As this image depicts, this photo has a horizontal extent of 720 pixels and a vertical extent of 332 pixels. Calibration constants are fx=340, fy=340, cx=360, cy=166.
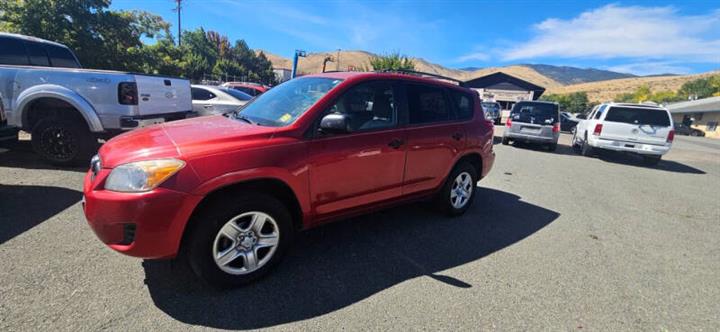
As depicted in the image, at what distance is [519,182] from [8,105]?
29.8 feet

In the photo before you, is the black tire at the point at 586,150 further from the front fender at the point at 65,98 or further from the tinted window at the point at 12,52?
the tinted window at the point at 12,52

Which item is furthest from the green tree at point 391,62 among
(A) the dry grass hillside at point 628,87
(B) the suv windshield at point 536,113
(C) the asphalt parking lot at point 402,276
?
(A) the dry grass hillside at point 628,87

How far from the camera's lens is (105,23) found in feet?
83.1

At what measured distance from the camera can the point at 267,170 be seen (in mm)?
2580

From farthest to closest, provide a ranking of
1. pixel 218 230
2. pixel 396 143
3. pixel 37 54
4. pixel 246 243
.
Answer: pixel 37 54
pixel 396 143
pixel 246 243
pixel 218 230

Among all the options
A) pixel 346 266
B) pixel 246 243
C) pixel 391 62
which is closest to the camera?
pixel 246 243

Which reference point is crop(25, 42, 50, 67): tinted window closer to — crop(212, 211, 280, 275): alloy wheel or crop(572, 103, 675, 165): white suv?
crop(212, 211, 280, 275): alloy wheel

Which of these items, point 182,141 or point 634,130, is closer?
point 182,141

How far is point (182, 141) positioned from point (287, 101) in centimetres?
112

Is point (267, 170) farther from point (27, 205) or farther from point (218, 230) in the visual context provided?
point (27, 205)

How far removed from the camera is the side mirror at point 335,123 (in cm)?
277

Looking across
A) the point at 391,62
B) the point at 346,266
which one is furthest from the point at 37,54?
the point at 391,62

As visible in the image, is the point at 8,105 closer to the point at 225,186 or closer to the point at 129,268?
the point at 129,268

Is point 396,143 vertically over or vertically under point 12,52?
under
